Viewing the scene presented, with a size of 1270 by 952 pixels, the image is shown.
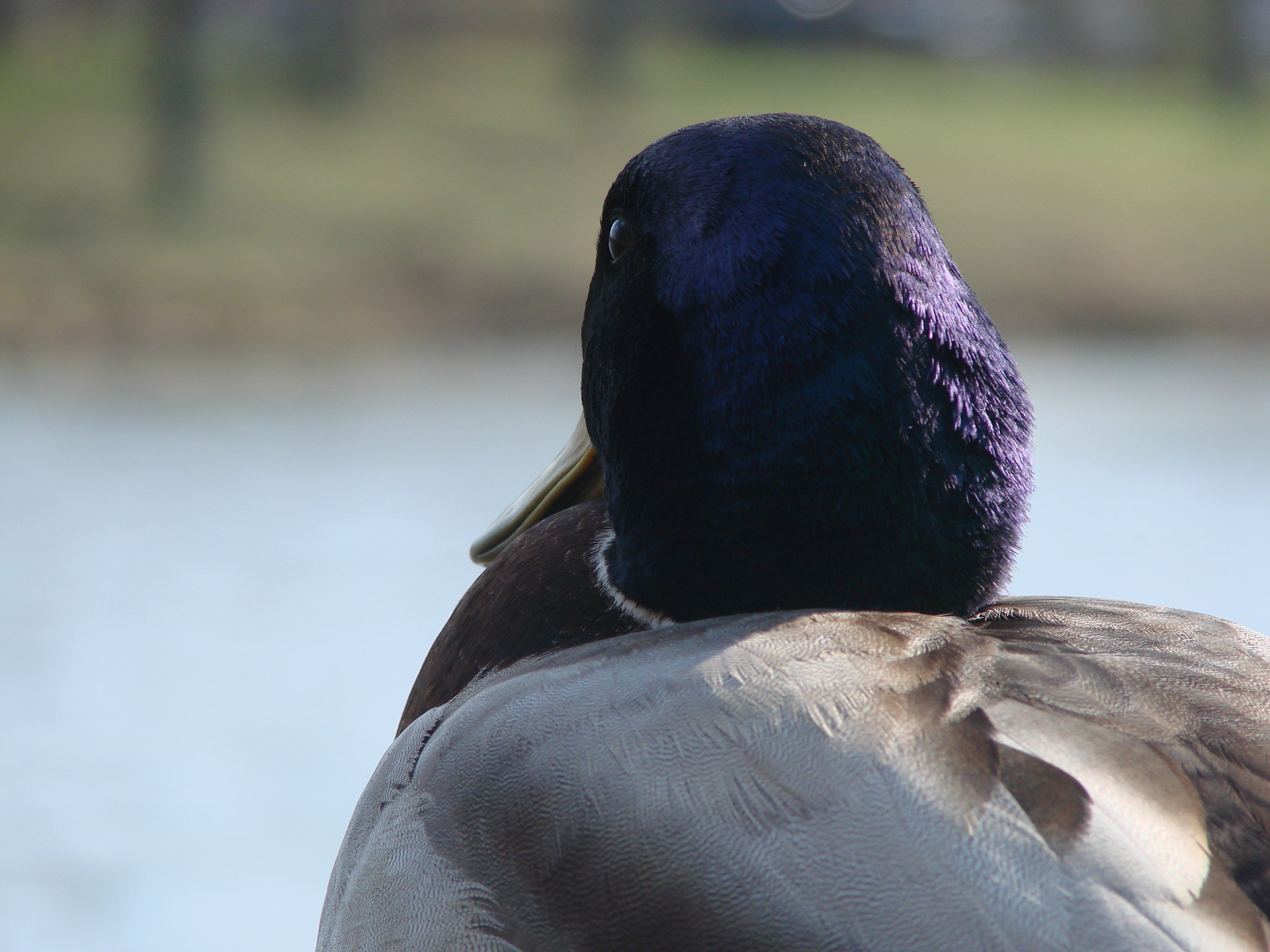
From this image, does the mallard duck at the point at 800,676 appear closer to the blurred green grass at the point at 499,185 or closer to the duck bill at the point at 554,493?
the duck bill at the point at 554,493

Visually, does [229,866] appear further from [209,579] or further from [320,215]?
[320,215]

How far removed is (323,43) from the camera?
309 inches

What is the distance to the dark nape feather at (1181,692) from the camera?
2.85 feet

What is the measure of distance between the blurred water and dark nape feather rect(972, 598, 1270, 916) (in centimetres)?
137

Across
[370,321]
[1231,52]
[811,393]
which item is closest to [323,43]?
[370,321]

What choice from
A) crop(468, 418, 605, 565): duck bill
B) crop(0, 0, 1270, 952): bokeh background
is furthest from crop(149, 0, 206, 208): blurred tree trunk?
crop(468, 418, 605, 565): duck bill

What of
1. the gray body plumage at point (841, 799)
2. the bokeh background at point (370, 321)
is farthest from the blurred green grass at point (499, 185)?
the gray body plumage at point (841, 799)

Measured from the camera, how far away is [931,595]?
1156 mm

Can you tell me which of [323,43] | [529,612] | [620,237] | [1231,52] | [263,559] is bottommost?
[263,559]

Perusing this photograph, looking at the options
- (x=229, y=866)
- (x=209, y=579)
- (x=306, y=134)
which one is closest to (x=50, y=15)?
(x=306, y=134)

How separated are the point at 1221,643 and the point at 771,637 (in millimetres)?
400

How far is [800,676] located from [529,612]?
0.43 meters

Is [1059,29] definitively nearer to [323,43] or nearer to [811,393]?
[323,43]

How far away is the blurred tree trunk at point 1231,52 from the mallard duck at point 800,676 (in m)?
8.63
